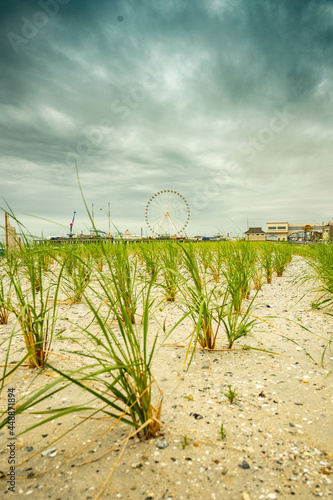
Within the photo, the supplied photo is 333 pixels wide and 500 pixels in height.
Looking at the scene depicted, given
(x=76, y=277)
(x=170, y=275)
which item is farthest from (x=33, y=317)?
(x=76, y=277)

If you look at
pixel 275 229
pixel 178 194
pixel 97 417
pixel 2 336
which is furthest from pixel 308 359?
pixel 275 229

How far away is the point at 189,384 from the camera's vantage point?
1371 mm

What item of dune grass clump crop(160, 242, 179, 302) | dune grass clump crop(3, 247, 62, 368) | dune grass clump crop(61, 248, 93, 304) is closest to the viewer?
dune grass clump crop(3, 247, 62, 368)

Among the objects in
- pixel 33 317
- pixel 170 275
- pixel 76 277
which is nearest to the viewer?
pixel 33 317

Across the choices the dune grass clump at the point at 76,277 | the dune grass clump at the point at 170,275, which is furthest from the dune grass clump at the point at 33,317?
the dune grass clump at the point at 170,275

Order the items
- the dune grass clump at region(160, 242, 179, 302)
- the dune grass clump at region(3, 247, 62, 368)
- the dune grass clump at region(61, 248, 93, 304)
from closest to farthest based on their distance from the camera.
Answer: the dune grass clump at region(3, 247, 62, 368) → the dune grass clump at region(61, 248, 93, 304) → the dune grass clump at region(160, 242, 179, 302)

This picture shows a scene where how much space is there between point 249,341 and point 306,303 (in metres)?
1.25

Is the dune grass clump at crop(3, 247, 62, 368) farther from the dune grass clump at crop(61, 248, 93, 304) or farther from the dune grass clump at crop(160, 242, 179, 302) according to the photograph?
the dune grass clump at crop(160, 242, 179, 302)

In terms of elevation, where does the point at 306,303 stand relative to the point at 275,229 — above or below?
below

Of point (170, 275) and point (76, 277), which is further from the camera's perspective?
point (76, 277)

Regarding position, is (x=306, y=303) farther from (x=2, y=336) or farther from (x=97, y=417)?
(x=2, y=336)

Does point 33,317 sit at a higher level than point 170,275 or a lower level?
lower

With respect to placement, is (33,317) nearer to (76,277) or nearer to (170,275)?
(170,275)

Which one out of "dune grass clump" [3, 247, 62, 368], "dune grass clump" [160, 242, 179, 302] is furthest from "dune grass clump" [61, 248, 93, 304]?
"dune grass clump" [160, 242, 179, 302]
